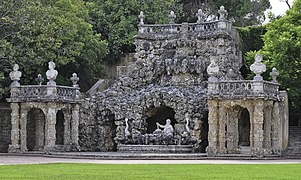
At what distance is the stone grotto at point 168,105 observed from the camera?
52.5 m

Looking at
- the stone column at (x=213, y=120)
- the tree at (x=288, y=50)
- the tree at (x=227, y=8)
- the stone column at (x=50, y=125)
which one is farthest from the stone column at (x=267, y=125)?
the tree at (x=227, y=8)

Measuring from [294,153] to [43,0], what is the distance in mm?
20795

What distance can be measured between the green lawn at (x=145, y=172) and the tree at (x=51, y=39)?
650 inches

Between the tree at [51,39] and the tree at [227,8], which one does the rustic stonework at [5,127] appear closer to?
the tree at [51,39]

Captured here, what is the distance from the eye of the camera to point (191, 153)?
53312 mm

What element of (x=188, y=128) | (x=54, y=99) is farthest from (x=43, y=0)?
(x=188, y=128)

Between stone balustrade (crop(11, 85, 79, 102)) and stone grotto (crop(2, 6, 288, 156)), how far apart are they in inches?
2.6

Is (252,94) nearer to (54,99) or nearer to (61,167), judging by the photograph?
(54,99)

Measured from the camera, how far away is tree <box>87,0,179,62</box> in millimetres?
69125

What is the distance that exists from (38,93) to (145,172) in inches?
877

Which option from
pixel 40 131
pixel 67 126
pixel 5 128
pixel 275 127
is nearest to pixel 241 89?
pixel 275 127

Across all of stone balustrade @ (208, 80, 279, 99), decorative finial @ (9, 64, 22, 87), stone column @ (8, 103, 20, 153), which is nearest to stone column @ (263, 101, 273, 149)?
stone balustrade @ (208, 80, 279, 99)

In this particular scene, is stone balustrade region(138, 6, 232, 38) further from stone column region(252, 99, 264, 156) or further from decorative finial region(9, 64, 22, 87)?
decorative finial region(9, 64, 22, 87)

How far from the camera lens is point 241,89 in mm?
52000
